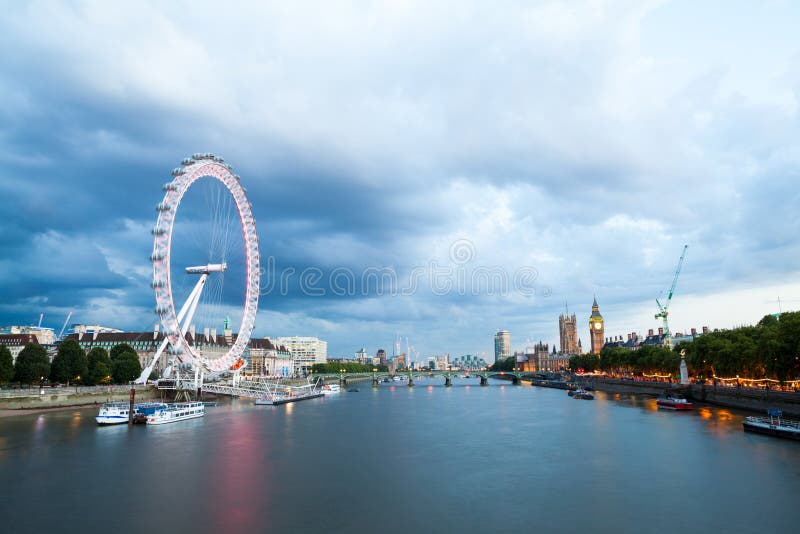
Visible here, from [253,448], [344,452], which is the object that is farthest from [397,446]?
[253,448]

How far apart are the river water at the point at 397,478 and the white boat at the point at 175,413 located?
11.3ft

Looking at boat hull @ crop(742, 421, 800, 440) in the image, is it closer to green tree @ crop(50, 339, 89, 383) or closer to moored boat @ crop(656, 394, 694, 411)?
moored boat @ crop(656, 394, 694, 411)

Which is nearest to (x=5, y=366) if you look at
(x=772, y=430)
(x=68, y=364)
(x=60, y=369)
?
(x=60, y=369)

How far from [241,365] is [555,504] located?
79.5m

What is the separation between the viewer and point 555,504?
83.3ft

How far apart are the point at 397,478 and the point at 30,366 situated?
58377 mm

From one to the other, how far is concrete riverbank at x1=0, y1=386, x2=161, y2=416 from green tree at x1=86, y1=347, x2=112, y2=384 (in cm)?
499

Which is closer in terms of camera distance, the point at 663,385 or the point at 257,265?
the point at 257,265

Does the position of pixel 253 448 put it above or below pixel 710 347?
below

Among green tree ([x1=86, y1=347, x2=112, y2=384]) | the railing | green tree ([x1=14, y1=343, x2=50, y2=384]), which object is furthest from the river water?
green tree ([x1=86, y1=347, x2=112, y2=384])

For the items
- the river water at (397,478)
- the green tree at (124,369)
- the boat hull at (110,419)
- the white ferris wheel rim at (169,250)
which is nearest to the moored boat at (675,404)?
the river water at (397,478)

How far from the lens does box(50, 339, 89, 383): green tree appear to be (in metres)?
73.1

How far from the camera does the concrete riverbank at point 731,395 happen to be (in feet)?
173

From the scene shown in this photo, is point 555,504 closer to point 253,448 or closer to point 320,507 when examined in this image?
point 320,507
